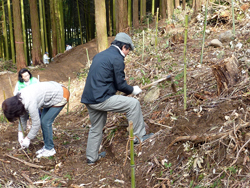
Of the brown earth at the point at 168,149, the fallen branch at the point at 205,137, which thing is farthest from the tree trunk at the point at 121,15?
the fallen branch at the point at 205,137

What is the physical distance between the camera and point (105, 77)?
11.1 feet

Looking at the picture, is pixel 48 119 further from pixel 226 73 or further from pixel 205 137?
pixel 226 73

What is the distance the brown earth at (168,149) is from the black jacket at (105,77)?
906 millimetres

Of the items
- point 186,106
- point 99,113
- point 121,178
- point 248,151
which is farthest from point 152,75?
point 248,151

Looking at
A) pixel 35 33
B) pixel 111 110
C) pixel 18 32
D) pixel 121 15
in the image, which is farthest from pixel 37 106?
pixel 35 33

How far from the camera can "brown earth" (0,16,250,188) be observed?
109 inches

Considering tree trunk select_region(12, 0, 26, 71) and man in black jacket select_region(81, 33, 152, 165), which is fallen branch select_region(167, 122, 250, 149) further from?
tree trunk select_region(12, 0, 26, 71)

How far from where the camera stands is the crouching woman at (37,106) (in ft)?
10.8

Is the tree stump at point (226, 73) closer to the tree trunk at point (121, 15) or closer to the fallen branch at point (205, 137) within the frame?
the fallen branch at point (205, 137)

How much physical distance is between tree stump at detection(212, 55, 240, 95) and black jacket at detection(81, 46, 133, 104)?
4.65 feet

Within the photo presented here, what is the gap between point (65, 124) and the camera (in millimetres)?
5938

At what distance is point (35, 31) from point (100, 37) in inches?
238

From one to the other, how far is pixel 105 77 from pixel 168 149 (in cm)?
120

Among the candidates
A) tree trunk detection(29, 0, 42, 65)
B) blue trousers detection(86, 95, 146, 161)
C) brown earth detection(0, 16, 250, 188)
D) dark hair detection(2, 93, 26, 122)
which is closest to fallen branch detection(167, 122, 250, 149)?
brown earth detection(0, 16, 250, 188)
